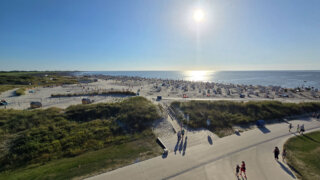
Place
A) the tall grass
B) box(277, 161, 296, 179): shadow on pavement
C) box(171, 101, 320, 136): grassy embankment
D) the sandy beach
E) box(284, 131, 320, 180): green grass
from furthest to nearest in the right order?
the sandy beach
the tall grass
box(171, 101, 320, 136): grassy embankment
box(284, 131, 320, 180): green grass
box(277, 161, 296, 179): shadow on pavement

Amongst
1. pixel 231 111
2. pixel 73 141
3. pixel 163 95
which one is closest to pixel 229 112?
pixel 231 111

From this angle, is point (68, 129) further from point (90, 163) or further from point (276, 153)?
point (276, 153)

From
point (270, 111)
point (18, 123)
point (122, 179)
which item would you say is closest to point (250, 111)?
point (270, 111)

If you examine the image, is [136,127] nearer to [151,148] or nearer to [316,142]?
[151,148]

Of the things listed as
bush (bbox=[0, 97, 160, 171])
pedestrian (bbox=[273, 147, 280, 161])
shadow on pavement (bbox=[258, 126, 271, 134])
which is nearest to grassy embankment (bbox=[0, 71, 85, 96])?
bush (bbox=[0, 97, 160, 171])

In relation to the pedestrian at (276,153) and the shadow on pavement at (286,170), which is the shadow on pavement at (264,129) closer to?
the pedestrian at (276,153)

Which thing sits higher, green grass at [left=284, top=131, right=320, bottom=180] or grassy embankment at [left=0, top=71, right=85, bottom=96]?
grassy embankment at [left=0, top=71, right=85, bottom=96]

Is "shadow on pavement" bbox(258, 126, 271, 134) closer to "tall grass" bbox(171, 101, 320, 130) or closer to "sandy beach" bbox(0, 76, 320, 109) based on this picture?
"tall grass" bbox(171, 101, 320, 130)

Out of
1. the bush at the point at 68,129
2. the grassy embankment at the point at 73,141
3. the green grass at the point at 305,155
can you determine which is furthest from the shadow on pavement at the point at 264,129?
the bush at the point at 68,129
